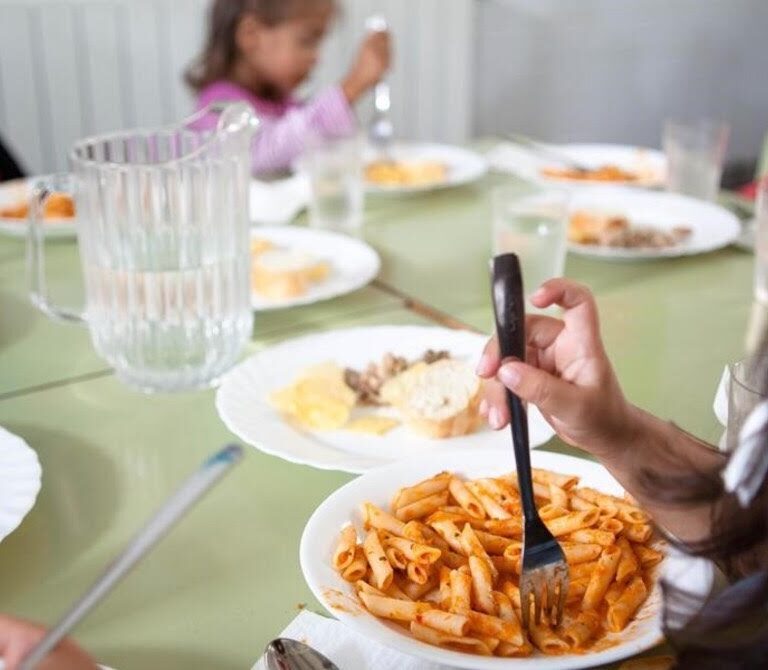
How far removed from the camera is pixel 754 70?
356 cm

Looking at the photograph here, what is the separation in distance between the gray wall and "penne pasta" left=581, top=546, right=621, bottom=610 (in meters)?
2.71

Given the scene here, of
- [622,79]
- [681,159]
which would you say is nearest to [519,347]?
[681,159]

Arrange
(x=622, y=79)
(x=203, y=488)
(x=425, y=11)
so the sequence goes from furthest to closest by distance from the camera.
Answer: (x=622, y=79), (x=425, y=11), (x=203, y=488)

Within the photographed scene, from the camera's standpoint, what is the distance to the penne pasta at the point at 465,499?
752mm

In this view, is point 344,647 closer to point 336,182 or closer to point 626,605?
point 626,605

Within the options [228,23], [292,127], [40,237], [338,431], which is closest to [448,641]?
[338,431]

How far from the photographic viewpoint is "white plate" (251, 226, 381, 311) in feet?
3.85

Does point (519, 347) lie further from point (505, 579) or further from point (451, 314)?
point (451, 314)

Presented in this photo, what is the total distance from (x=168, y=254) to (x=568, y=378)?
0.39m

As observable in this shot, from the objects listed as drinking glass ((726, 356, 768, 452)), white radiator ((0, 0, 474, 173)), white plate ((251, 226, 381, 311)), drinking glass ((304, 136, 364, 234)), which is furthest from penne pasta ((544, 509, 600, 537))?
white radiator ((0, 0, 474, 173))

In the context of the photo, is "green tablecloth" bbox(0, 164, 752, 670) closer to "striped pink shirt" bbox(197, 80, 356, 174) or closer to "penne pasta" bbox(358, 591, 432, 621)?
"penne pasta" bbox(358, 591, 432, 621)

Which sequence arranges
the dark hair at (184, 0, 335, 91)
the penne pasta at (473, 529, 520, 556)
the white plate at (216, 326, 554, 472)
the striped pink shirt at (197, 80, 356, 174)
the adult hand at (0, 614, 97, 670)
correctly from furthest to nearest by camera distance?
1. the dark hair at (184, 0, 335, 91)
2. the striped pink shirt at (197, 80, 356, 174)
3. the white plate at (216, 326, 554, 472)
4. the penne pasta at (473, 529, 520, 556)
5. the adult hand at (0, 614, 97, 670)

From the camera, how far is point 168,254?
970 millimetres

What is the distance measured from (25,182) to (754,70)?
270 cm
